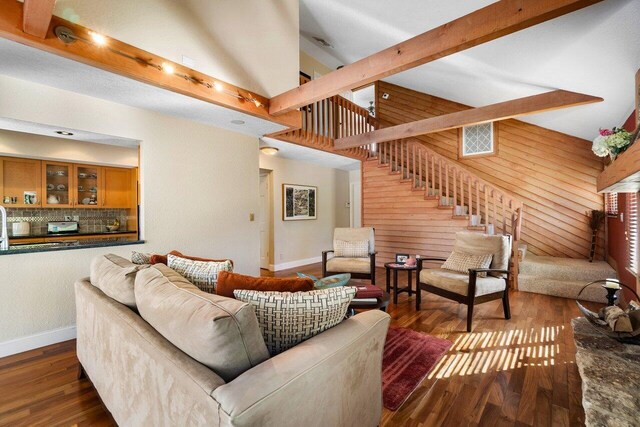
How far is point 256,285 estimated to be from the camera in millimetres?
1341

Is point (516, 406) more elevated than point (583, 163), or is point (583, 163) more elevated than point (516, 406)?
point (583, 163)

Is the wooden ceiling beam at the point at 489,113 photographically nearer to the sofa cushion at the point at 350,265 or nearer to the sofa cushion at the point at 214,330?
the sofa cushion at the point at 350,265

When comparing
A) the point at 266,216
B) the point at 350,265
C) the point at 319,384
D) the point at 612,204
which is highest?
the point at 612,204

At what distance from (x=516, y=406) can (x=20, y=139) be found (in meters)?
6.15

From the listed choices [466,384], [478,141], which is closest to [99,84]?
[466,384]

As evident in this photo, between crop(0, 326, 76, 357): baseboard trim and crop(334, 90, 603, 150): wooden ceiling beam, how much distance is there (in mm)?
4611

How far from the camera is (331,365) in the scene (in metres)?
1.10

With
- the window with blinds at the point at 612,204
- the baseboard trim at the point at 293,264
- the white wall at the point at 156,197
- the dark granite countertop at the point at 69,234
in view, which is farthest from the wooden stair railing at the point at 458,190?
the dark granite countertop at the point at 69,234

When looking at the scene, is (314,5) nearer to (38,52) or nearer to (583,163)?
(38,52)

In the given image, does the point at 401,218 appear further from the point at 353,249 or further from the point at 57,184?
the point at 57,184

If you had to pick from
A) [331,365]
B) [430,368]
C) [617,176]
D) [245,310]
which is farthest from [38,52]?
[617,176]

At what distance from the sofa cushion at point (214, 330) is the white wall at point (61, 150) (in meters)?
4.54

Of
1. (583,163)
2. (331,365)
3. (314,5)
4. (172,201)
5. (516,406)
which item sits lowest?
(516,406)

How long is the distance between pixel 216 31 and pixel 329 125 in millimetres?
2819
